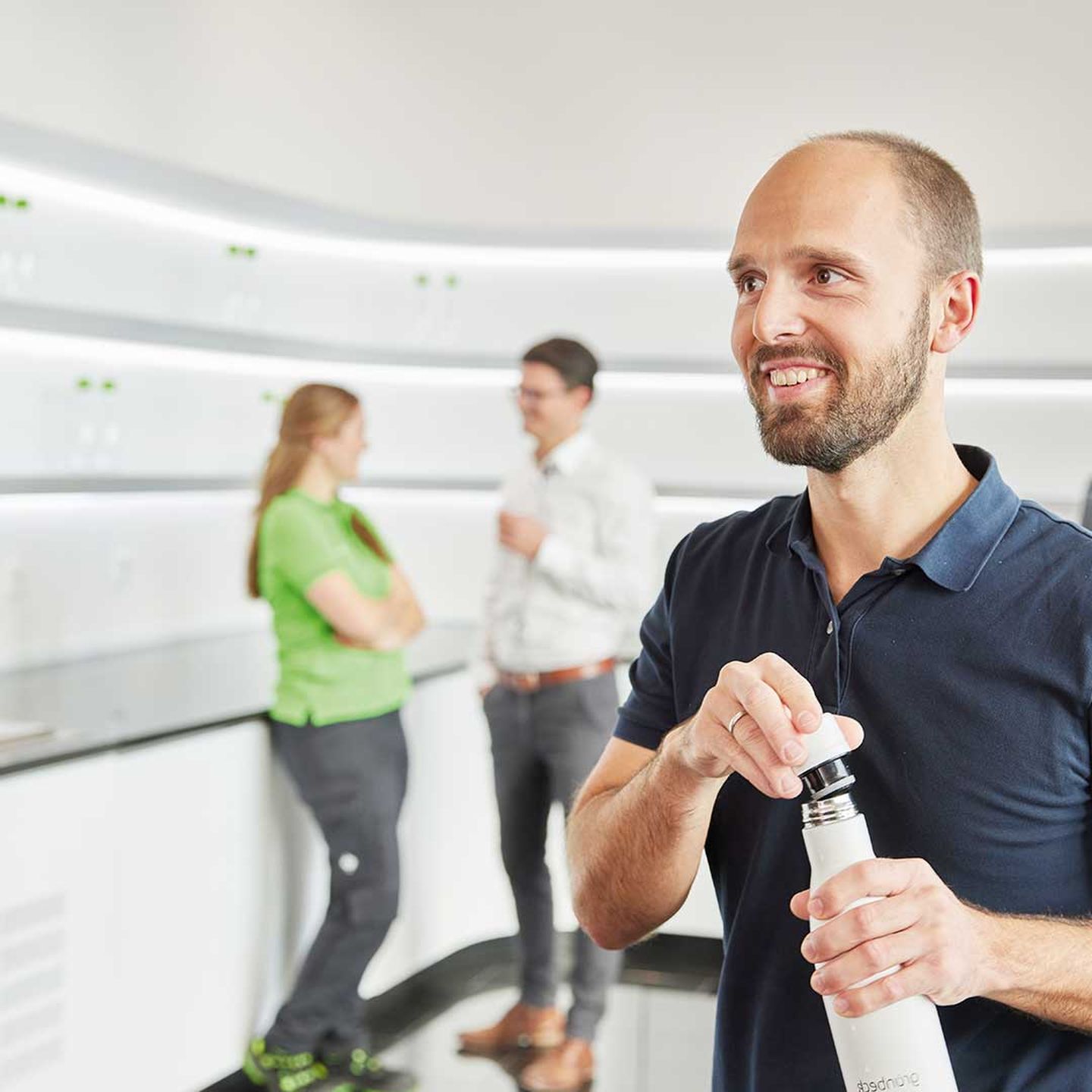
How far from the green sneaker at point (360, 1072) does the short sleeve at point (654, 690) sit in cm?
222

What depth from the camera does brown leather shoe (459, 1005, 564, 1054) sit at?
3.40 metres

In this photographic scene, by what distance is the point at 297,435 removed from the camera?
3.01 m

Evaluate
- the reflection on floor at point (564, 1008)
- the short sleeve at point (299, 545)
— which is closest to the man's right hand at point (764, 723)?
the short sleeve at point (299, 545)

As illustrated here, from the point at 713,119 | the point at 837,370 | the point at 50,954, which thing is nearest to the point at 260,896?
the point at 50,954

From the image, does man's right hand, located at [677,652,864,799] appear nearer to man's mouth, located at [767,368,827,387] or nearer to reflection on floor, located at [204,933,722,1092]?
man's mouth, located at [767,368,827,387]

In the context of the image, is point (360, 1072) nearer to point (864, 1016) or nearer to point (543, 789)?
point (543, 789)

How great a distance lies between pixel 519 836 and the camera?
133 inches

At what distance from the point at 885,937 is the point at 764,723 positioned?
13cm

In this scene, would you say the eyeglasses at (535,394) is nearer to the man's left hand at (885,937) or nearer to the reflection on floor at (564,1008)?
the reflection on floor at (564,1008)

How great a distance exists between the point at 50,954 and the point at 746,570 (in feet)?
5.89

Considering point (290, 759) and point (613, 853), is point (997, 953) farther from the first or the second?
point (290, 759)

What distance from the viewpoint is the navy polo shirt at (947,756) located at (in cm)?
92

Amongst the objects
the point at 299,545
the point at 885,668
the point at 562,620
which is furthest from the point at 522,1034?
the point at 885,668

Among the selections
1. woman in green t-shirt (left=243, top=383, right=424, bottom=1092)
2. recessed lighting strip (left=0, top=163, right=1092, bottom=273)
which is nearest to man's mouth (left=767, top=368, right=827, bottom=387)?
woman in green t-shirt (left=243, top=383, right=424, bottom=1092)
